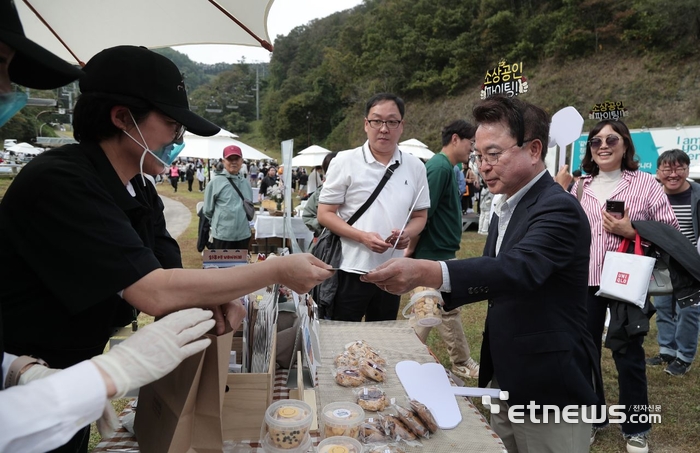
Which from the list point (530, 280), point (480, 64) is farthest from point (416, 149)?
point (480, 64)

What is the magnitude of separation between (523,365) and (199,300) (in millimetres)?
1266

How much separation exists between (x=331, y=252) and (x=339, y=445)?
183 centimetres

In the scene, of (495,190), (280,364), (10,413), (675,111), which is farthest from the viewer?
(675,111)

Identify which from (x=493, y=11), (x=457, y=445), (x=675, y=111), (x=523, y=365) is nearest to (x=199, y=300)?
(x=457, y=445)

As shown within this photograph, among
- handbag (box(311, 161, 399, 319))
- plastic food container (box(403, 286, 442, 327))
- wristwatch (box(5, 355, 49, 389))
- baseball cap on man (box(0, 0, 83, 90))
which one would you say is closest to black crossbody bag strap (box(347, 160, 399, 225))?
handbag (box(311, 161, 399, 319))

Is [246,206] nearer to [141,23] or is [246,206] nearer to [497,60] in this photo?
[141,23]

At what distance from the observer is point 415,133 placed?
142 ft

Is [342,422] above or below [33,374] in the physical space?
below

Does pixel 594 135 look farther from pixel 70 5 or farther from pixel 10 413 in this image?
pixel 10 413

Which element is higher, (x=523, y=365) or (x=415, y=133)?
(x=415, y=133)

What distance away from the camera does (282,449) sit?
147 centimetres

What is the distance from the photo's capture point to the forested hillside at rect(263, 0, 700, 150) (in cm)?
2916

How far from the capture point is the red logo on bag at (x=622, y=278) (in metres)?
3.13

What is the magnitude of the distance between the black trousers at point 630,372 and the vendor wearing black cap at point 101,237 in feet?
8.35
